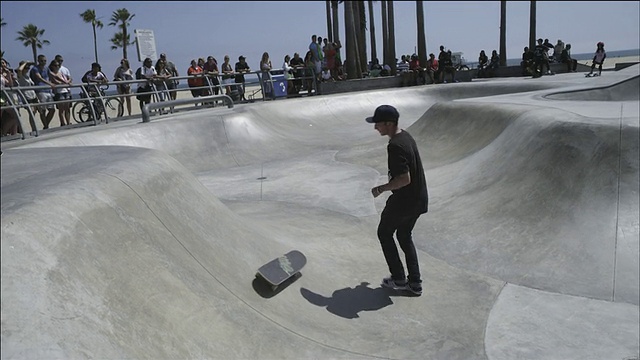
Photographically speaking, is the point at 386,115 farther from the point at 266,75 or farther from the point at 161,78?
the point at 266,75

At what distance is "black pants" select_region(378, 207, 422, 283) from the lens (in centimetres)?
438

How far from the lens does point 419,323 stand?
4.19 meters

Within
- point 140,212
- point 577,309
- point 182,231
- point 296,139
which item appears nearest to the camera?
point 140,212

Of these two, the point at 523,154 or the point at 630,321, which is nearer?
the point at 630,321

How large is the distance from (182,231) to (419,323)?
2.29 m

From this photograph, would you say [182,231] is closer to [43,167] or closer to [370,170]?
[43,167]

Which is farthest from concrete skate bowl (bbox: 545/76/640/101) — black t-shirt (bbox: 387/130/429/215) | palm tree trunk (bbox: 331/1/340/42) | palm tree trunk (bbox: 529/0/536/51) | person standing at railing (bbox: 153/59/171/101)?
palm tree trunk (bbox: 331/1/340/42)

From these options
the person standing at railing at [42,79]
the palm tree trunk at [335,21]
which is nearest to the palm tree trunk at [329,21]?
the palm tree trunk at [335,21]

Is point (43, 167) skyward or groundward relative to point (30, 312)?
skyward

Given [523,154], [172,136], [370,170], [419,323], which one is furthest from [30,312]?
[172,136]

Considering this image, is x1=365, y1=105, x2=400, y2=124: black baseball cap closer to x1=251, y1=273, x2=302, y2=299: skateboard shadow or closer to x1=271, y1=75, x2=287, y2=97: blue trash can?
x1=251, y1=273, x2=302, y2=299: skateboard shadow

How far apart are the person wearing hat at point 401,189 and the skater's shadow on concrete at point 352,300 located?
0.30 meters

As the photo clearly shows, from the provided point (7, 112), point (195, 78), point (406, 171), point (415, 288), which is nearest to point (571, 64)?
→ point (195, 78)

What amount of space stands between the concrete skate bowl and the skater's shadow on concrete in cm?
897
